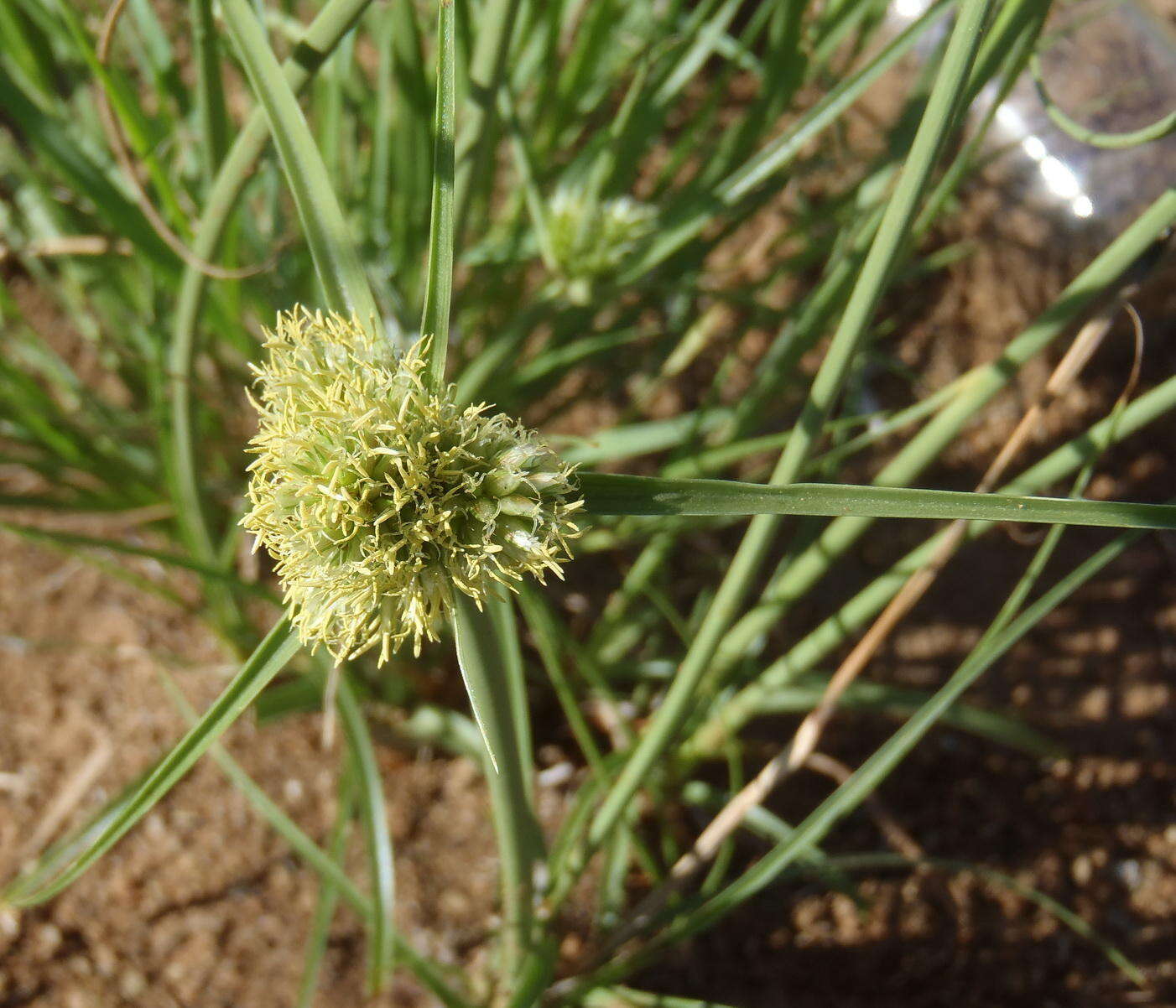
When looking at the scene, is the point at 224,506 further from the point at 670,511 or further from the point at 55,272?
the point at 670,511

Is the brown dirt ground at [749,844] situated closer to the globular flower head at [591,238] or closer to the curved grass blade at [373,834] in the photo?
the curved grass blade at [373,834]

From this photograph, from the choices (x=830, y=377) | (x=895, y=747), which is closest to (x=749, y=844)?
(x=895, y=747)

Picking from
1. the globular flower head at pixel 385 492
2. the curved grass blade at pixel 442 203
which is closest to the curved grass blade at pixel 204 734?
the globular flower head at pixel 385 492

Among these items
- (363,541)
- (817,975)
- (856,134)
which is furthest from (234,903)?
(856,134)

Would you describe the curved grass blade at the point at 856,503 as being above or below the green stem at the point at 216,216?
below

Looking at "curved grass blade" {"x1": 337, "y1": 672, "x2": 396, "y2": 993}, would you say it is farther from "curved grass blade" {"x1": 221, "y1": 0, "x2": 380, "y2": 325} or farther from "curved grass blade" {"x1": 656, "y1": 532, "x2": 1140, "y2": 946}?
"curved grass blade" {"x1": 221, "y1": 0, "x2": 380, "y2": 325}

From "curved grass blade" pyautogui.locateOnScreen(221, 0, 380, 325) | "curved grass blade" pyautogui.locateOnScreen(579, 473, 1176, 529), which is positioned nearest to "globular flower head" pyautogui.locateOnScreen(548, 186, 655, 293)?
"curved grass blade" pyautogui.locateOnScreen(221, 0, 380, 325)
